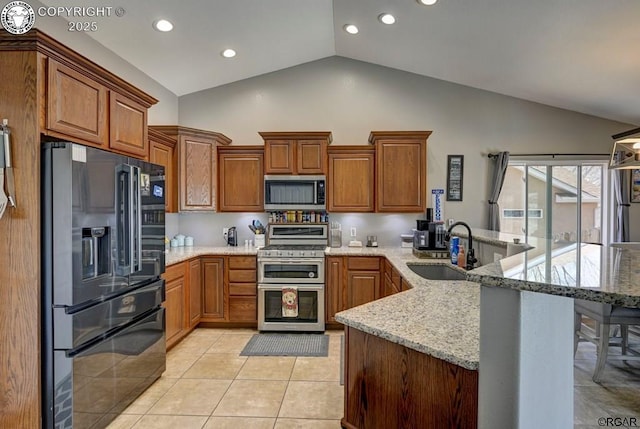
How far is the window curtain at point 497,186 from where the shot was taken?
4414mm

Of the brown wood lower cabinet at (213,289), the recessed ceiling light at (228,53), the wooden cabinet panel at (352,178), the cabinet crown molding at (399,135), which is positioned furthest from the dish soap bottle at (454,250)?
the recessed ceiling light at (228,53)

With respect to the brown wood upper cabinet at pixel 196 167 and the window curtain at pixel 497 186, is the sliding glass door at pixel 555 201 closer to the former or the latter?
the window curtain at pixel 497 186

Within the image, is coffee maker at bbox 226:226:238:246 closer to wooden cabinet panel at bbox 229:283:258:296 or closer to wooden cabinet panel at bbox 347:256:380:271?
wooden cabinet panel at bbox 229:283:258:296

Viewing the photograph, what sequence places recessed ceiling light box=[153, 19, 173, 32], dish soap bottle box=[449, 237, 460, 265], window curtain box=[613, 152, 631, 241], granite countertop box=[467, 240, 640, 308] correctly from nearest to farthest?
granite countertop box=[467, 240, 640, 308] → dish soap bottle box=[449, 237, 460, 265] → recessed ceiling light box=[153, 19, 173, 32] → window curtain box=[613, 152, 631, 241]

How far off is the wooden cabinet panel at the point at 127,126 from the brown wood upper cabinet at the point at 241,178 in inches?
61.5

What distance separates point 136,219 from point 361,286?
8.14ft

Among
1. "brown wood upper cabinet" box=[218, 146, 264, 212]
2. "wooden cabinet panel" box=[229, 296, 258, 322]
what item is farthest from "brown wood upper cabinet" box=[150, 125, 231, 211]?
→ "wooden cabinet panel" box=[229, 296, 258, 322]

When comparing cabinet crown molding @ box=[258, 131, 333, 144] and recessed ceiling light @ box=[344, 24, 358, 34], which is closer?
recessed ceiling light @ box=[344, 24, 358, 34]

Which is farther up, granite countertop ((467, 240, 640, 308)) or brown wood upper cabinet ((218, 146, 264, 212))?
brown wood upper cabinet ((218, 146, 264, 212))

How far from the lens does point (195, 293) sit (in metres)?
3.79

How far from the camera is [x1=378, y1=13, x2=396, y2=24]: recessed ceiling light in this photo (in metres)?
3.31

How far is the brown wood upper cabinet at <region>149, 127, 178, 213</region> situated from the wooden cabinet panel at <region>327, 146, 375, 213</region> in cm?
181

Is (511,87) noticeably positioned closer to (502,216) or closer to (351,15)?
(502,216)

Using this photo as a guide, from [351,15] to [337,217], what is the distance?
2338 millimetres
